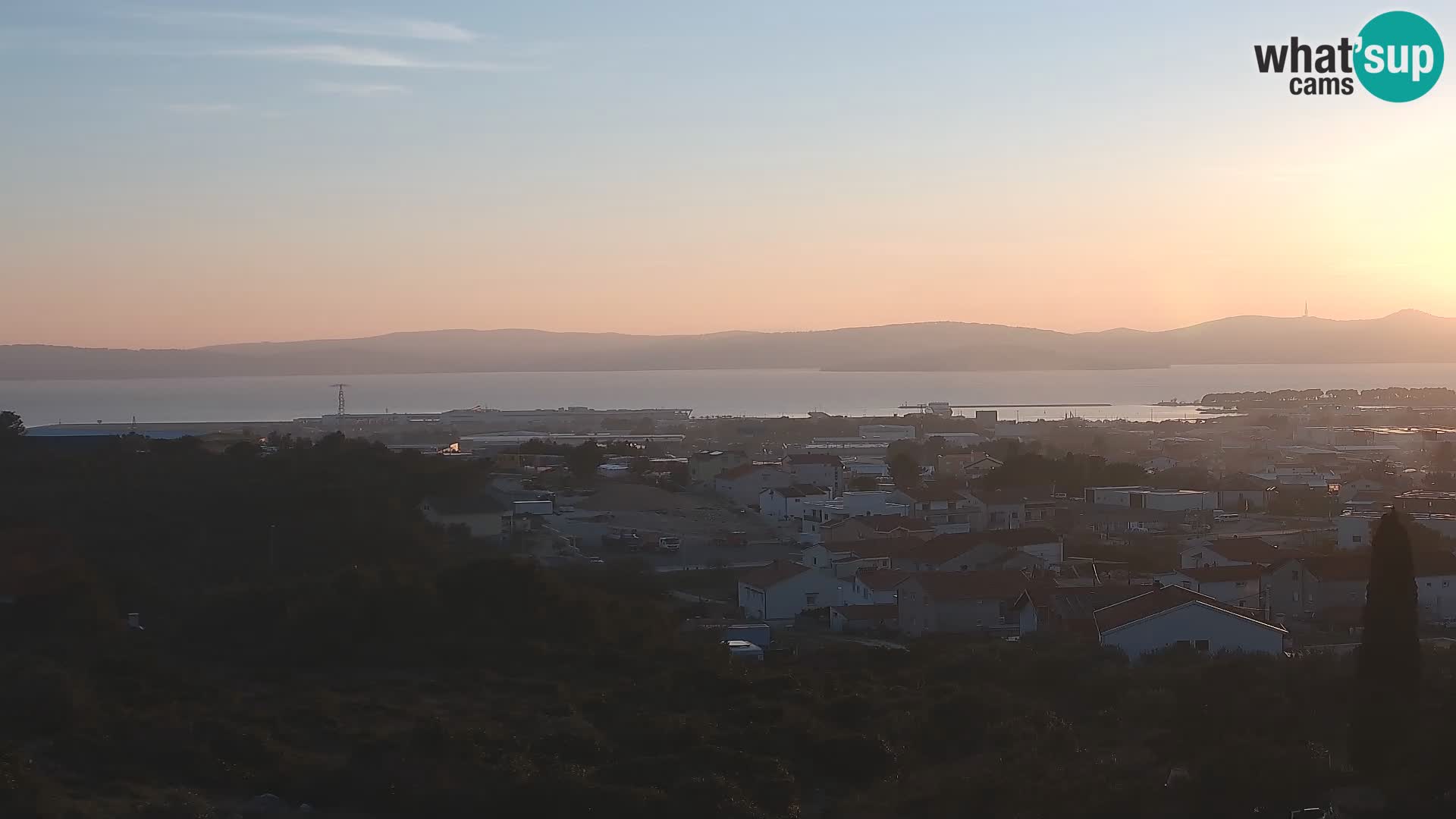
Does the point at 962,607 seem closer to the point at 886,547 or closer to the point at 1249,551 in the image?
the point at 886,547

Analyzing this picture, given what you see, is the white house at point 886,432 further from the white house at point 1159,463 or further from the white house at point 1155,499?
the white house at point 1155,499

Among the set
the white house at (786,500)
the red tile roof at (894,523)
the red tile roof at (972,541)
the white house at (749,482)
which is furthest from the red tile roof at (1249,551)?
the white house at (749,482)

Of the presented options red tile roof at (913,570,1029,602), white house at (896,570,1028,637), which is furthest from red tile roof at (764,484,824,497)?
white house at (896,570,1028,637)

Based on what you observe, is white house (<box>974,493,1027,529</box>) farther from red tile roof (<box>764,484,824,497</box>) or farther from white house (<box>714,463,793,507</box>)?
white house (<box>714,463,793,507</box>)

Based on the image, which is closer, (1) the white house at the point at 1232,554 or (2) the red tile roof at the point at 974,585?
(2) the red tile roof at the point at 974,585

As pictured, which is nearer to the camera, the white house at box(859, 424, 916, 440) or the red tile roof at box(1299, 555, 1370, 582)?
the red tile roof at box(1299, 555, 1370, 582)
